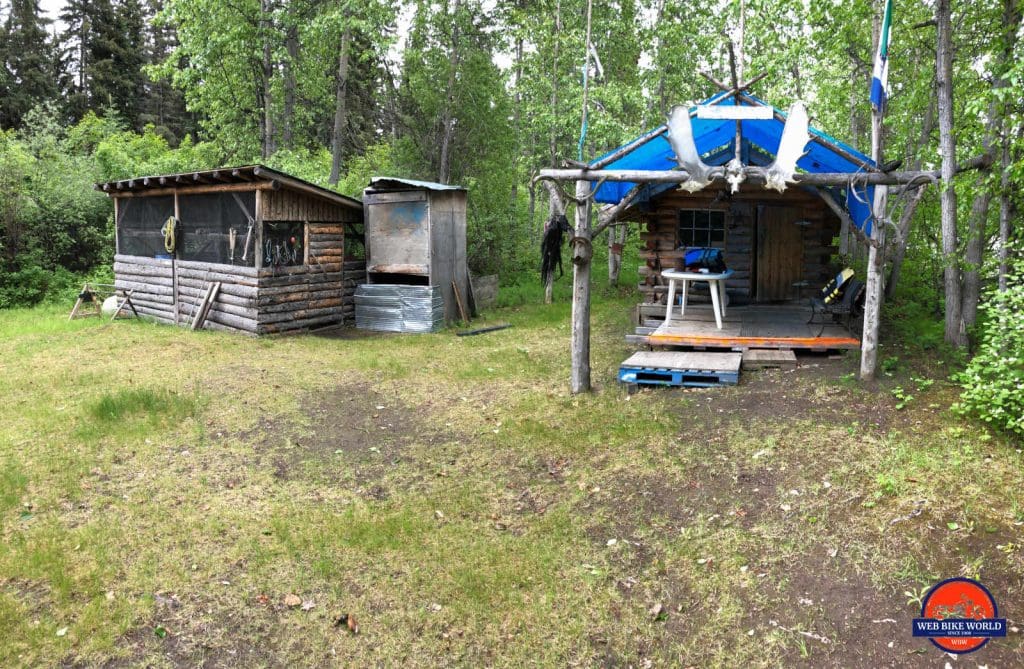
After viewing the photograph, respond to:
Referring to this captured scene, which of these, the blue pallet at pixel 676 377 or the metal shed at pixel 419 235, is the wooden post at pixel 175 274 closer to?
the metal shed at pixel 419 235

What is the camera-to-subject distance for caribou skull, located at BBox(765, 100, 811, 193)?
6.87 metres

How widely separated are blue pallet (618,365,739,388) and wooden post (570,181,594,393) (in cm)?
52

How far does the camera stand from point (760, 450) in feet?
21.0

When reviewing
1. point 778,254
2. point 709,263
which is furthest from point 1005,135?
point 778,254

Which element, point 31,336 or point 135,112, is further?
point 135,112

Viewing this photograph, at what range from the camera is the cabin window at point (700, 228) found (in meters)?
13.2

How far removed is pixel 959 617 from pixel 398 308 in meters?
11.0

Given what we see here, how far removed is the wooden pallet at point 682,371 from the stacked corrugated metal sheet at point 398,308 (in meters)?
5.49

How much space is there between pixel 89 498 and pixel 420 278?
944cm

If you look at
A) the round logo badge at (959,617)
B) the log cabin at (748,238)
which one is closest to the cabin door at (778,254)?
→ the log cabin at (748,238)

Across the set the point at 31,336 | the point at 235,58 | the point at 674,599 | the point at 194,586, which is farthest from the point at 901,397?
the point at 235,58

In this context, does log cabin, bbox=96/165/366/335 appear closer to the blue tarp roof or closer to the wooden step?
the blue tarp roof

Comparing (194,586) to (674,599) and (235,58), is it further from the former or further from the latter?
(235,58)

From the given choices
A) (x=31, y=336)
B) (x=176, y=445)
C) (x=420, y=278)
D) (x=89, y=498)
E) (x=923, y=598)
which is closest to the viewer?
(x=923, y=598)
